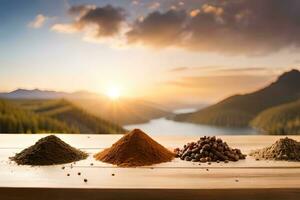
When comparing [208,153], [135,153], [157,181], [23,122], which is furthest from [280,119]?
[157,181]

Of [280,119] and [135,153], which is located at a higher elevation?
[280,119]

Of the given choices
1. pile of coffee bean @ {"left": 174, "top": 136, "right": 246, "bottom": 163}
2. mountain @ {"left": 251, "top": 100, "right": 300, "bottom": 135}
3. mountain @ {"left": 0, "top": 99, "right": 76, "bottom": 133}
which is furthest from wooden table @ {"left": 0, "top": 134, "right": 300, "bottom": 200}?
mountain @ {"left": 251, "top": 100, "right": 300, "bottom": 135}

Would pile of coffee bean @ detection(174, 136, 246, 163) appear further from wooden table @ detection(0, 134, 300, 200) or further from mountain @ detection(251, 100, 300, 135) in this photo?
mountain @ detection(251, 100, 300, 135)

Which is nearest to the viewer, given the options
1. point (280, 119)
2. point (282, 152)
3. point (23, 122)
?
point (282, 152)

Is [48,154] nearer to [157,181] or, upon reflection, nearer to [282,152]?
[157,181]

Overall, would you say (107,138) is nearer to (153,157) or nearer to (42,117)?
(153,157)
